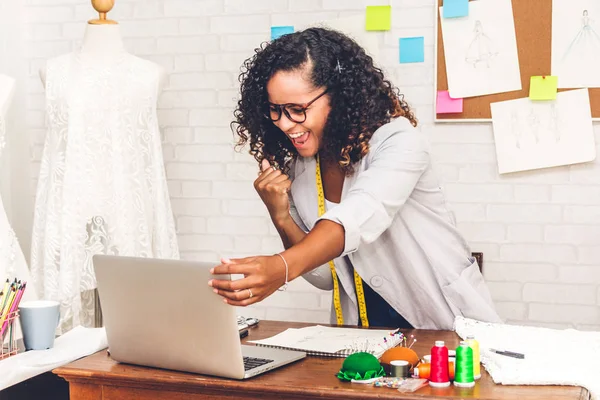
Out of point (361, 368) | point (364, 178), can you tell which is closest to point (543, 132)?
point (364, 178)

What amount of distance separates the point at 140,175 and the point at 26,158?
1.01 metres

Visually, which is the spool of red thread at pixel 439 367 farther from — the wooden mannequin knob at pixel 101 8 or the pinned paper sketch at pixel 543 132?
the wooden mannequin knob at pixel 101 8

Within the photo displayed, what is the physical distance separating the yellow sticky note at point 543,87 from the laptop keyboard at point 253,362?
6.57 ft

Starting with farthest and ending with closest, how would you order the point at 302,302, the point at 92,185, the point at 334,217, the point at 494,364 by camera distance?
the point at 302,302, the point at 92,185, the point at 334,217, the point at 494,364

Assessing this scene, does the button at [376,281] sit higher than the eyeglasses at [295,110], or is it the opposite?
the eyeglasses at [295,110]

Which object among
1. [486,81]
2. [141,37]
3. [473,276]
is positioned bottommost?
[473,276]

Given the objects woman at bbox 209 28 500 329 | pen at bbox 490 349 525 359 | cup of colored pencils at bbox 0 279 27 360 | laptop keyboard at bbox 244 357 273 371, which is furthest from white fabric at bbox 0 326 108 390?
pen at bbox 490 349 525 359

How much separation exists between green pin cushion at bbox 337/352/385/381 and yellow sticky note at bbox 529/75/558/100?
197 centimetres

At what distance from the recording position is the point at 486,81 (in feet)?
11.2

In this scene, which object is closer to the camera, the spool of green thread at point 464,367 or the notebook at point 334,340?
the spool of green thread at point 464,367

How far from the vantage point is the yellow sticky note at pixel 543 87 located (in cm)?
331

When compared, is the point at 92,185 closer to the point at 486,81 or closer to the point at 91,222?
the point at 91,222

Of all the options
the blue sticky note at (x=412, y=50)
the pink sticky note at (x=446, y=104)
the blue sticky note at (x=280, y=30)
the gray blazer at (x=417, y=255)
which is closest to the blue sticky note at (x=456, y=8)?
the blue sticky note at (x=412, y=50)

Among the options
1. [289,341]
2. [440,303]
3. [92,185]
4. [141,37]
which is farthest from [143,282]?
[141,37]
